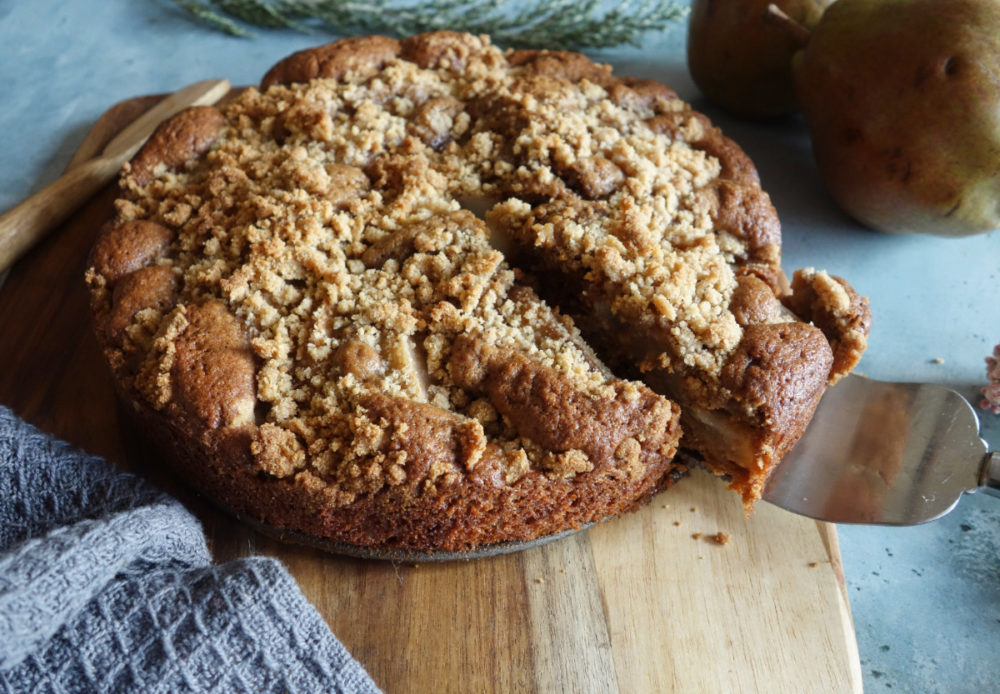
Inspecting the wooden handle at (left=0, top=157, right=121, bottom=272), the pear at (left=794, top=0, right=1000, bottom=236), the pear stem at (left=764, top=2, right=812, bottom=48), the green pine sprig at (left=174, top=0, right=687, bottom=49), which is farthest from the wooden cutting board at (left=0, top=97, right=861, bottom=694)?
the green pine sprig at (left=174, top=0, right=687, bottom=49)

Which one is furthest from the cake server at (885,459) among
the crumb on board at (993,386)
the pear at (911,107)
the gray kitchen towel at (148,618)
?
the gray kitchen towel at (148,618)

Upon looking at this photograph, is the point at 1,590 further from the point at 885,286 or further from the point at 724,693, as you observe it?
the point at 885,286

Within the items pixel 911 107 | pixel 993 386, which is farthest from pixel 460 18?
pixel 993 386

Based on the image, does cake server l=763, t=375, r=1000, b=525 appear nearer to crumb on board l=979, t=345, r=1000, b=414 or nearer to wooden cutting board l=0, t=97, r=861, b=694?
wooden cutting board l=0, t=97, r=861, b=694

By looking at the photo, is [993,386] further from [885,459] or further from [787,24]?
[787,24]

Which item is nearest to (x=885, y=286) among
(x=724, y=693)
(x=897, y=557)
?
(x=897, y=557)

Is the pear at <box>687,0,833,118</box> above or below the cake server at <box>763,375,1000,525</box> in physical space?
above
